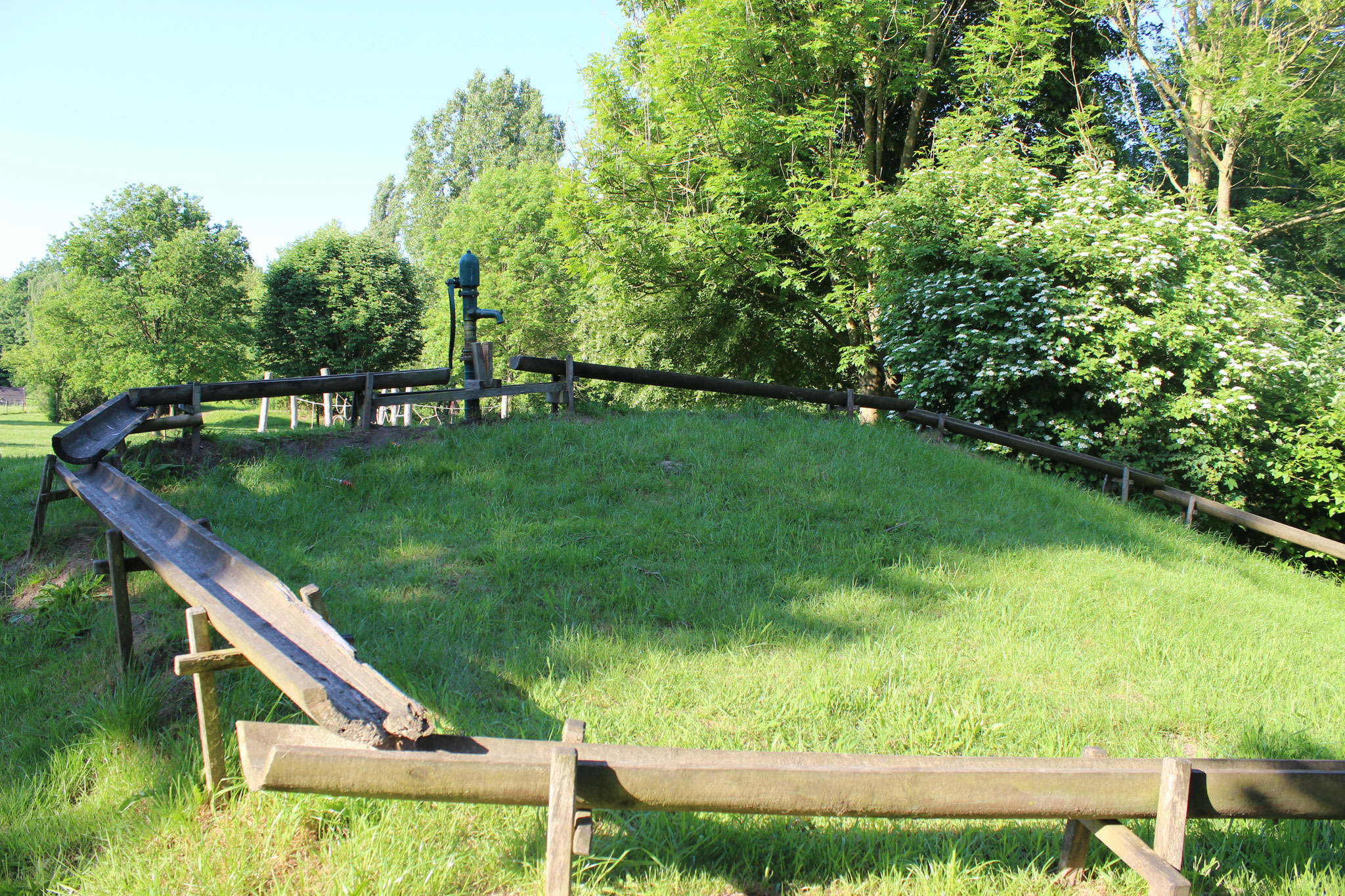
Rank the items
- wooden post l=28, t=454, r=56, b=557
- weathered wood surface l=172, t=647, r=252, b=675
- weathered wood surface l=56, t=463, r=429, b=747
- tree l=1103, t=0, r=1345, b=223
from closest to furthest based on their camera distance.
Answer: weathered wood surface l=56, t=463, r=429, b=747 < weathered wood surface l=172, t=647, r=252, b=675 < wooden post l=28, t=454, r=56, b=557 < tree l=1103, t=0, r=1345, b=223

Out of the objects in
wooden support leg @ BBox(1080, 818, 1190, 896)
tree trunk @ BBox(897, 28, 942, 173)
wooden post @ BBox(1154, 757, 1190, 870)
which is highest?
tree trunk @ BBox(897, 28, 942, 173)

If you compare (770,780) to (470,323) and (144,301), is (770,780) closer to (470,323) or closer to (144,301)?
(470,323)

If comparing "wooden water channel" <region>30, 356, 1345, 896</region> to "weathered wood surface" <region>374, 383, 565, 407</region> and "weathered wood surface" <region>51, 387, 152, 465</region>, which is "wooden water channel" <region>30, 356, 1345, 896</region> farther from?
"weathered wood surface" <region>374, 383, 565, 407</region>

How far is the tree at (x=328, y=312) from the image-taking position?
36.8 meters

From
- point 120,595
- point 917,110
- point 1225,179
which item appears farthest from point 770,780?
point 1225,179

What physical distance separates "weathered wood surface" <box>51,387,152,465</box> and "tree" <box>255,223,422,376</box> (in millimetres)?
31196

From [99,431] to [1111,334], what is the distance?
12.3 m

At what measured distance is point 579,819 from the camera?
229cm

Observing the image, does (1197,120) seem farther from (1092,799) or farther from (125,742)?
(125,742)

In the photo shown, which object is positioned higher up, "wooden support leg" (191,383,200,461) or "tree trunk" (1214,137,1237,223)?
"tree trunk" (1214,137,1237,223)

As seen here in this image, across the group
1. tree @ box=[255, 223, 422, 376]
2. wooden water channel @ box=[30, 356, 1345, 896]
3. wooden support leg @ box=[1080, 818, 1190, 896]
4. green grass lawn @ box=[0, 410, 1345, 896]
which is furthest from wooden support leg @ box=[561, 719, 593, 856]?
tree @ box=[255, 223, 422, 376]

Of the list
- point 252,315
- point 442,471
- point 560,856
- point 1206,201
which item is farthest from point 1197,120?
point 252,315

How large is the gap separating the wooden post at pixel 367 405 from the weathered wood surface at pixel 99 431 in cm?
172

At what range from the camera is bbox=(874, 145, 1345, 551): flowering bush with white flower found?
36.6 ft
